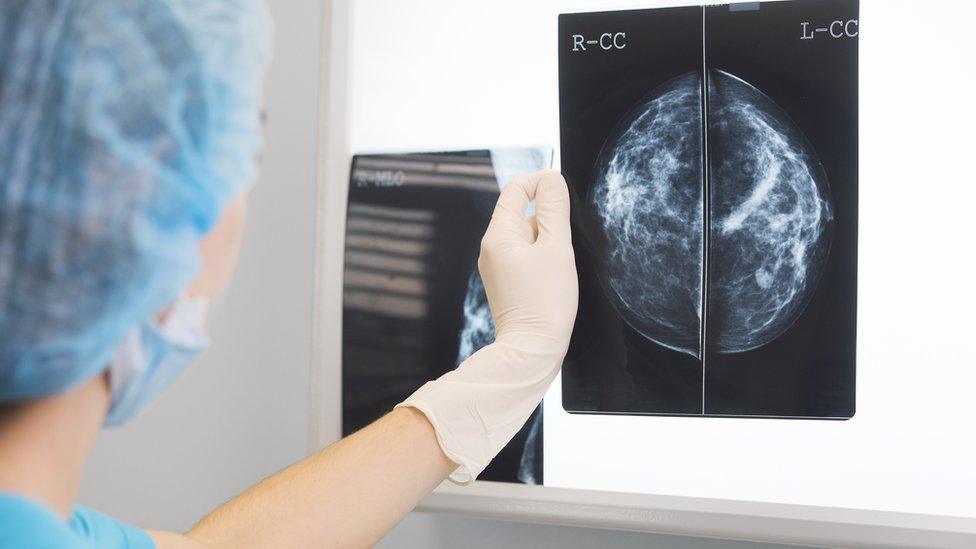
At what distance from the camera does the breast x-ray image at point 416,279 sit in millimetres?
1101

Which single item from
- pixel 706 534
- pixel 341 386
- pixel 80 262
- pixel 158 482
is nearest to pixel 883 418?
pixel 706 534

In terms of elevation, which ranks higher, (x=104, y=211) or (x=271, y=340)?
(x=104, y=211)

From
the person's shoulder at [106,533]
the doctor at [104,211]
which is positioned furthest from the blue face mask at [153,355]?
the person's shoulder at [106,533]

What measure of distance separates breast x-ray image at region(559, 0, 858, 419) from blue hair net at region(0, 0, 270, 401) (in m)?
0.60

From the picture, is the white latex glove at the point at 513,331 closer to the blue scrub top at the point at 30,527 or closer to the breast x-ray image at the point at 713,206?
the breast x-ray image at the point at 713,206

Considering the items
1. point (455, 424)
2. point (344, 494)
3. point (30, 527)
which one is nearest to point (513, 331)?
point (455, 424)

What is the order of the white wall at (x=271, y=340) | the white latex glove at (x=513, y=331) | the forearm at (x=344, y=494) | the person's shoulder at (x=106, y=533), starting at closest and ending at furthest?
the person's shoulder at (x=106, y=533) → the forearm at (x=344, y=494) → the white latex glove at (x=513, y=331) → the white wall at (x=271, y=340)

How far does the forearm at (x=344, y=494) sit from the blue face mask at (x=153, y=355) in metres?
0.27

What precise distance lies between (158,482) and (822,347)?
0.98 metres

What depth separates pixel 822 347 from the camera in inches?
39.0

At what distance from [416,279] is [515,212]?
0.18 meters

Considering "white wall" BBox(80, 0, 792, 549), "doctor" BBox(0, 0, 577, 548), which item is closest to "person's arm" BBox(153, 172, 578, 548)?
"doctor" BBox(0, 0, 577, 548)

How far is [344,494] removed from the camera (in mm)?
875

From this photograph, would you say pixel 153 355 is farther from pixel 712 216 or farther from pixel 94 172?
pixel 712 216
